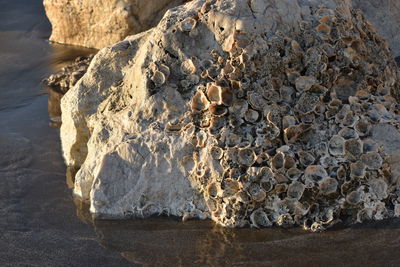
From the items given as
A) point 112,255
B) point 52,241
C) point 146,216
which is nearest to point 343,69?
point 146,216

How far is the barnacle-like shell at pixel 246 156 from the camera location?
12.9 feet

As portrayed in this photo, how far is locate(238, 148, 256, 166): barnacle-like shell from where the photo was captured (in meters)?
3.94

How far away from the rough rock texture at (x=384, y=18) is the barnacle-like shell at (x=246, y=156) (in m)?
3.51

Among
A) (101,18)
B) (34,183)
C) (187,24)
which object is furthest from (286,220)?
(101,18)

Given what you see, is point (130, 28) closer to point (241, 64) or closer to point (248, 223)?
point (241, 64)

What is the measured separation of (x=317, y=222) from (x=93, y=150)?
5.62 ft

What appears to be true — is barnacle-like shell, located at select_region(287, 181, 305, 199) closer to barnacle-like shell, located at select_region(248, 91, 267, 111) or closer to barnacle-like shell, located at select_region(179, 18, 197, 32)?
barnacle-like shell, located at select_region(248, 91, 267, 111)

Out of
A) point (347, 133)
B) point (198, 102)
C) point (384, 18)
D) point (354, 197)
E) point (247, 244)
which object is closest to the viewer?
point (247, 244)

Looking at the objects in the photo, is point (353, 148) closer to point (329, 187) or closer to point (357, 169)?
point (357, 169)

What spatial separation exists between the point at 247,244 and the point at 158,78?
4.48 feet

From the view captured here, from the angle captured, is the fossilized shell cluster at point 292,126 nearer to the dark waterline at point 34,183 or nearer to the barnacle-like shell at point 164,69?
the barnacle-like shell at point 164,69

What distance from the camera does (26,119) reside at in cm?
602

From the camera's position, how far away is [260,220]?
3.91 meters

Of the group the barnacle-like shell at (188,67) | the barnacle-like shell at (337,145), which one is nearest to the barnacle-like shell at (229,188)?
the barnacle-like shell at (337,145)
